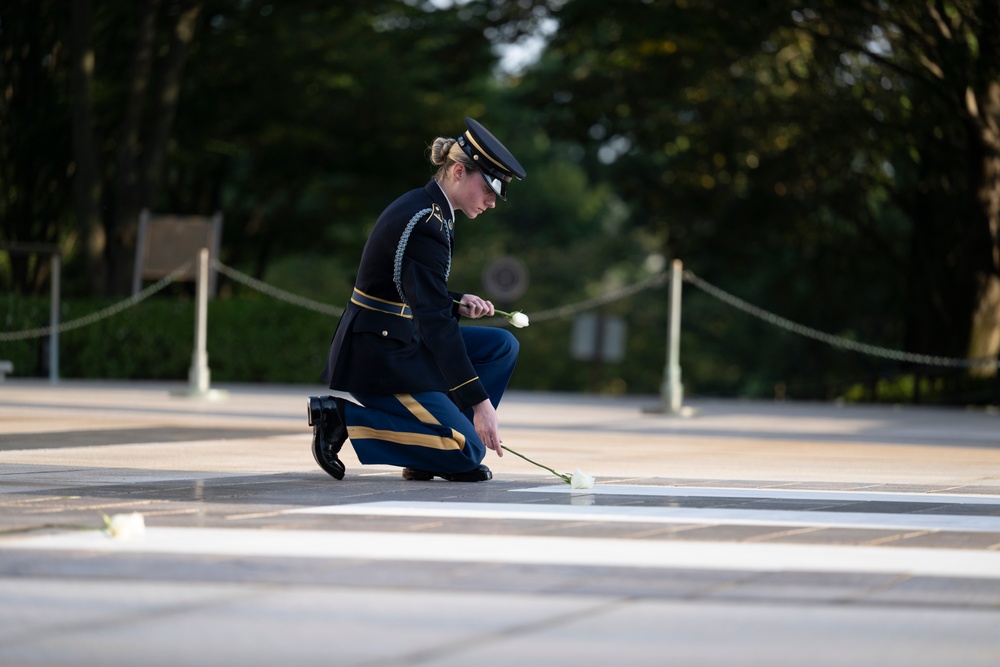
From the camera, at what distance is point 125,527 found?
4.96m

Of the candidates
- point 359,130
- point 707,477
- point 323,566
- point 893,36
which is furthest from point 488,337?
point 359,130

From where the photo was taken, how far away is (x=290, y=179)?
102 feet

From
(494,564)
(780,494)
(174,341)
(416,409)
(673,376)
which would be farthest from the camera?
(174,341)

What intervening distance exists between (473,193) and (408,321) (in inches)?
24.5

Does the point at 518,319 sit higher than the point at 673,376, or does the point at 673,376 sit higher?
the point at 518,319

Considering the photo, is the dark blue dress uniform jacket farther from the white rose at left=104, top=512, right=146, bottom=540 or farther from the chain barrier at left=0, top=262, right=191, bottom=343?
the chain barrier at left=0, top=262, right=191, bottom=343

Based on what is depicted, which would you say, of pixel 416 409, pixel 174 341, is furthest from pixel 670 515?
pixel 174 341

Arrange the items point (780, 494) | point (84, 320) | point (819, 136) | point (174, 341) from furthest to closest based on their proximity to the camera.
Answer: point (819, 136) < point (174, 341) < point (84, 320) < point (780, 494)

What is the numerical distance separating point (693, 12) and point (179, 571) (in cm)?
1846

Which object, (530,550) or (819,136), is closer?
(530,550)

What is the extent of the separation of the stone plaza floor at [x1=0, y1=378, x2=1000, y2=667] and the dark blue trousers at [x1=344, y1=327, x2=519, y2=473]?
13cm

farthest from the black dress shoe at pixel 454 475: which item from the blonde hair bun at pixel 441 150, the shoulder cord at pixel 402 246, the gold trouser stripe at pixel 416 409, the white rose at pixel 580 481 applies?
the blonde hair bun at pixel 441 150

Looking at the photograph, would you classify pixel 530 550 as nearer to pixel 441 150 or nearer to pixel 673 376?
pixel 441 150

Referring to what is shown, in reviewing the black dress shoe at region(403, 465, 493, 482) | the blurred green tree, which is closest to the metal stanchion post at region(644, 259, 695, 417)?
the blurred green tree
